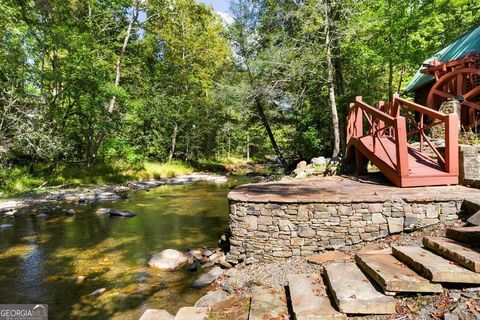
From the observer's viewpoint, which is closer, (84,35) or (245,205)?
(245,205)

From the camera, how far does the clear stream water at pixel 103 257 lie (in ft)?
15.7

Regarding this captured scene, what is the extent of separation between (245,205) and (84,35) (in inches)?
515

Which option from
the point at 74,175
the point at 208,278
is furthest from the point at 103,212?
the point at 74,175

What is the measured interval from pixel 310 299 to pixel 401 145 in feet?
12.9

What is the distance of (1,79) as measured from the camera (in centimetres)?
1166

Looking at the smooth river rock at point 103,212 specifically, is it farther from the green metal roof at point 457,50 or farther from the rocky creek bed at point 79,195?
the green metal roof at point 457,50

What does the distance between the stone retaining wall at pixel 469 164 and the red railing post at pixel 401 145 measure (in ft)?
3.49

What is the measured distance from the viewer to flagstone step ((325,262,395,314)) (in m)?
2.86

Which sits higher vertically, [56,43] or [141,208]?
[56,43]

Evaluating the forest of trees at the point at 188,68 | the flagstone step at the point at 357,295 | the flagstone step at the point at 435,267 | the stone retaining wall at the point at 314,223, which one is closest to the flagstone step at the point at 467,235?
the flagstone step at the point at 435,267

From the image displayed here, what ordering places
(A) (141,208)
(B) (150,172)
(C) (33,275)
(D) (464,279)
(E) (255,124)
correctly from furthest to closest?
(E) (255,124) < (B) (150,172) < (A) (141,208) < (C) (33,275) < (D) (464,279)

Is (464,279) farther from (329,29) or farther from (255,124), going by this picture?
(255,124)

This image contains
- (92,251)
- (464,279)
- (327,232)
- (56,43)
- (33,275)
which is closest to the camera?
(464,279)

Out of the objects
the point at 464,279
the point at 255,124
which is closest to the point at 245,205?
the point at 464,279
